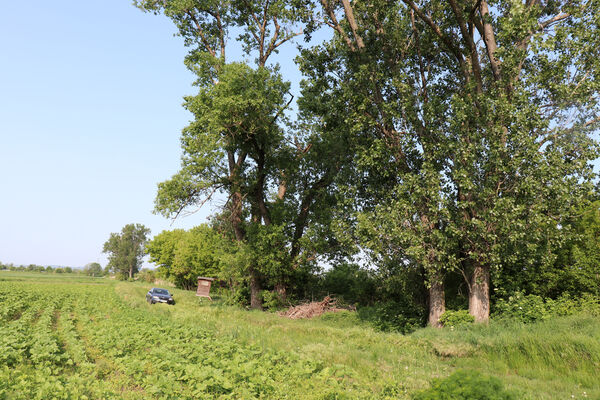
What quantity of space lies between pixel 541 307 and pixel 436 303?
4177 mm

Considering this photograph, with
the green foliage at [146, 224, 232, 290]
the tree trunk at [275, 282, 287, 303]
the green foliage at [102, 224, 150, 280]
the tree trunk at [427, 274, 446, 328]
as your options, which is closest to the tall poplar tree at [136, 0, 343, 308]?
the tree trunk at [275, 282, 287, 303]

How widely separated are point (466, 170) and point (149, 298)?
28758mm

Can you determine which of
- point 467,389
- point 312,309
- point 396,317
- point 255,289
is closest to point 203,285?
point 255,289

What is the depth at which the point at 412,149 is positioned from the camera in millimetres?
19156

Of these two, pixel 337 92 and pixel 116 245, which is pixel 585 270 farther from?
pixel 116 245

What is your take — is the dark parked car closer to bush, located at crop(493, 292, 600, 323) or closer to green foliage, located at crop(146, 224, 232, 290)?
green foliage, located at crop(146, 224, 232, 290)

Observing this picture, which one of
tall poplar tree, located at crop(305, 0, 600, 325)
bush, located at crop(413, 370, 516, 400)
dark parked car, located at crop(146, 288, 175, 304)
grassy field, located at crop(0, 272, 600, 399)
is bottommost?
dark parked car, located at crop(146, 288, 175, 304)

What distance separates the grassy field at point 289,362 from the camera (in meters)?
8.05

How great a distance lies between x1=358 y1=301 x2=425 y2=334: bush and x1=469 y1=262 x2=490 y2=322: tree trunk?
330cm

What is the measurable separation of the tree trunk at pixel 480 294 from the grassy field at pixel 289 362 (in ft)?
4.03

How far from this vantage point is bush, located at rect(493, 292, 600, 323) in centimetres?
1508


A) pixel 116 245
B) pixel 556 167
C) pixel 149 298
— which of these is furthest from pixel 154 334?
pixel 116 245

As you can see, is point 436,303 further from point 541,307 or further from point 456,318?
point 541,307

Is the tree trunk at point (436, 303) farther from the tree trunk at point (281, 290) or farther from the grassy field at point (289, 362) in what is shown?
the tree trunk at point (281, 290)
